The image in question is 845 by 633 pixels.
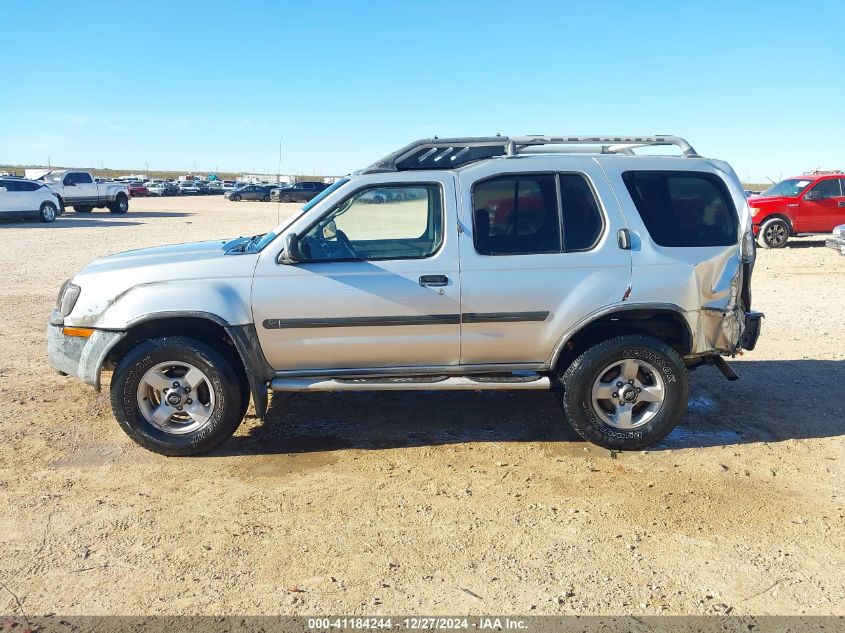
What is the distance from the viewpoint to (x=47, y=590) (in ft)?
10.7

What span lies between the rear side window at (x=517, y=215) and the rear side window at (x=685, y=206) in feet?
1.94

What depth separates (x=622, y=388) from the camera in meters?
4.89

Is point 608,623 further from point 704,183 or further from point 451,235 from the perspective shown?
point 704,183

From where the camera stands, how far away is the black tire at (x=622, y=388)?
479 cm

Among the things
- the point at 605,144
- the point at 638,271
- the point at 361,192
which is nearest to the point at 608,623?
the point at 638,271

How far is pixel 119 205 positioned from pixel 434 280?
102ft

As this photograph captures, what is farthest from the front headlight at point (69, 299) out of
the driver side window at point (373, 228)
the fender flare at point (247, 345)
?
the driver side window at point (373, 228)

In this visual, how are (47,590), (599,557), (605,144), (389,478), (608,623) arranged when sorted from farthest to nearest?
1. (605,144)
2. (389,478)
3. (599,557)
4. (47,590)
5. (608,623)

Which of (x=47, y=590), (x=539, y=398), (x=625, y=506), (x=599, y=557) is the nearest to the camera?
(x=47, y=590)

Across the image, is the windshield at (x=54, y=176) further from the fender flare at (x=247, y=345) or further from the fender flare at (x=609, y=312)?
the fender flare at (x=609, y=312)

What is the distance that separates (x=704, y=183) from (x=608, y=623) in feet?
10.6

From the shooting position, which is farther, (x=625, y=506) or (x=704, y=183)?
(x=704, y=183)

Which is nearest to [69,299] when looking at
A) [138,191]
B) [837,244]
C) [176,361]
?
[176,361]

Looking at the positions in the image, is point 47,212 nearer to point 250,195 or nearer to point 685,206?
point 685,206
